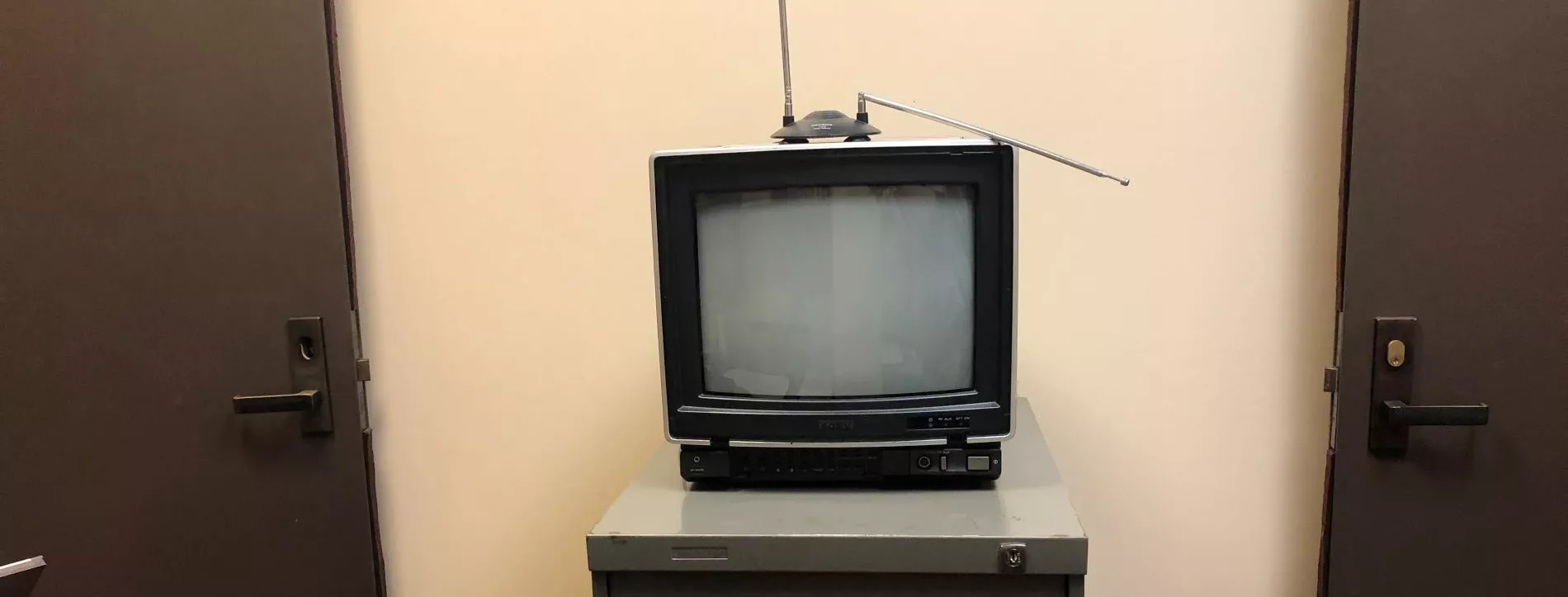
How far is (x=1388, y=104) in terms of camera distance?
A: 1201 millimetres

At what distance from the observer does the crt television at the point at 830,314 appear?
95cm

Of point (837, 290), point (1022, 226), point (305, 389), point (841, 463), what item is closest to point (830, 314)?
point (837, 290)

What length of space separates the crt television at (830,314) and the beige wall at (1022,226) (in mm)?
449

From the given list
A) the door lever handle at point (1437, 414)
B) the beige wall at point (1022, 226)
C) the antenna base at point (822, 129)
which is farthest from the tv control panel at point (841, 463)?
the door lever handle at point (1437, 414)

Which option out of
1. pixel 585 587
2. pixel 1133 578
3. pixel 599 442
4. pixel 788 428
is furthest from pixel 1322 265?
pixel 585 587

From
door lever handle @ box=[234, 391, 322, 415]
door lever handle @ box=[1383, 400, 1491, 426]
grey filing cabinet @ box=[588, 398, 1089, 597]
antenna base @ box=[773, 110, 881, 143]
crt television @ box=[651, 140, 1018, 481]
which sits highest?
antenna base @ box=[773, 110, 881, 143]

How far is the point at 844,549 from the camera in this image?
2.86 ft

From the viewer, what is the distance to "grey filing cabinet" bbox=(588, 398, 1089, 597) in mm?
854

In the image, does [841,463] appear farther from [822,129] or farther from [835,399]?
[822,129]

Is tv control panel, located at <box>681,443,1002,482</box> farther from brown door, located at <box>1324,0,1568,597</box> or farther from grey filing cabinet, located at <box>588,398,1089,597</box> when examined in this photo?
brown door, located at <box>1324,0,1568,597</box>

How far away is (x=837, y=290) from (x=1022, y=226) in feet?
1.68

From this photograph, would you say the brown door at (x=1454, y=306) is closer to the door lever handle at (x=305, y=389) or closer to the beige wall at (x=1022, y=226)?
the beige wall at (x=1022, y=226)

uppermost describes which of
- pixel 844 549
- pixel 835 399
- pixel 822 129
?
pixel 822 129

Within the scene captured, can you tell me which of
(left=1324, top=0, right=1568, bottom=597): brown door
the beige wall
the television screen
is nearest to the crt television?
the television screen
